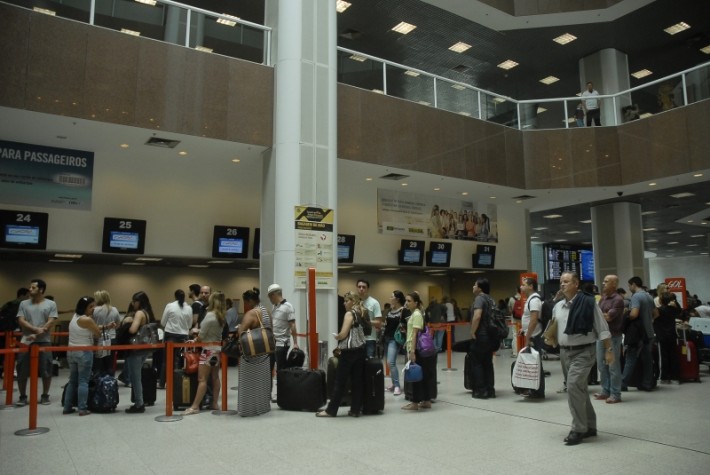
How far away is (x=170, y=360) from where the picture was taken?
7184mm

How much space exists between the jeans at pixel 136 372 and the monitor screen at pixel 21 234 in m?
4.41

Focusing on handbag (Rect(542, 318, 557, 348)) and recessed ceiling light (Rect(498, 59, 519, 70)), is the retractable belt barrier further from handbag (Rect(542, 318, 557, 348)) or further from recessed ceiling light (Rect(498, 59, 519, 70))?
recessed ceiling light (Rect(498, 59, 519, 70))

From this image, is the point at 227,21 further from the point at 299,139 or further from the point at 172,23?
the point at 299,139

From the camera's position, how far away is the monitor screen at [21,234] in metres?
10.3

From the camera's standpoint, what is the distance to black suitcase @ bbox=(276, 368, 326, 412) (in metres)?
7.32

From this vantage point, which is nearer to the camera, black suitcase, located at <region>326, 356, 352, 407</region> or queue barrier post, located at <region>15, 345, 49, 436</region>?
queue barrier post, located at <region>15, 345, 49, 436</region>

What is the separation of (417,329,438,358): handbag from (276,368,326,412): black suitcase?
1366 millimetres

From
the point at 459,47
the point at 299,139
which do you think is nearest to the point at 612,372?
the point at 299,139

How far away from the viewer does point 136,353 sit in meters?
7.53

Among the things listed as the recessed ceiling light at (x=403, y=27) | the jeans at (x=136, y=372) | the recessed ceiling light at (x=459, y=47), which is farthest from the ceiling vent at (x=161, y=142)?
the recessed ceiling light at (x=459, y=47)

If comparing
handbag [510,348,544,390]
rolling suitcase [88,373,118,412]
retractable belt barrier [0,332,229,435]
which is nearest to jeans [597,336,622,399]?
handbag [510,348,544,390]

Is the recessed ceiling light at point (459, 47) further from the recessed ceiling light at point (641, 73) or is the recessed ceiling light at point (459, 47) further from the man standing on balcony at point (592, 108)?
the recessed ceiling light at point (641, 73)

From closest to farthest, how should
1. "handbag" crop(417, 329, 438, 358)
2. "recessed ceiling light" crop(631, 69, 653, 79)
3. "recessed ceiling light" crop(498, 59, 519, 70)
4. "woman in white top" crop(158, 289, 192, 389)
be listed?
"handbag" crop(417, 329, 438, 358) < "woman in white top" crop(158, 289, 192, 389) < "recessed ceiling light" crop(498, 59, 519, 70) < "recessed ceiling light" crop(631, 69, 653, 79)

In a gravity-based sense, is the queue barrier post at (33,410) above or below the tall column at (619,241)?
below
